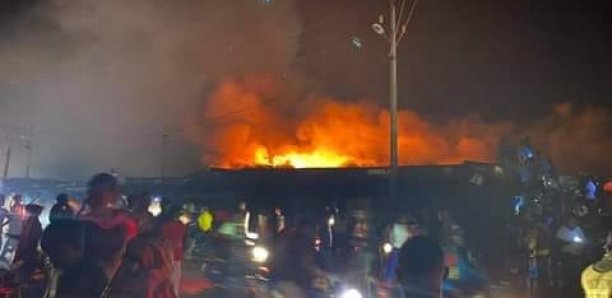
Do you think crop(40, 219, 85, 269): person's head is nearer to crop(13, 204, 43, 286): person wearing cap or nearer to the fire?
crop(13, 204, 43, 286): person wearing cap

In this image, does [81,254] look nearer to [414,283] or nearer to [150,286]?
[150,286]

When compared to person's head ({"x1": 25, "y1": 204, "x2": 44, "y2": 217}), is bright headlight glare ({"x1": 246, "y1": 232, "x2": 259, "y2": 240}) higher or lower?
lower

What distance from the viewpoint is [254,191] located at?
1984 cm

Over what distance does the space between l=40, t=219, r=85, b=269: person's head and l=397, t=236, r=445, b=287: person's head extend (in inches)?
96.4

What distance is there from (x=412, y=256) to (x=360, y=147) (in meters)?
33.4

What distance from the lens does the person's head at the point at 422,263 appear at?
14.8ft

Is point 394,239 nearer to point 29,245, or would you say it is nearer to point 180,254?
point 180,254

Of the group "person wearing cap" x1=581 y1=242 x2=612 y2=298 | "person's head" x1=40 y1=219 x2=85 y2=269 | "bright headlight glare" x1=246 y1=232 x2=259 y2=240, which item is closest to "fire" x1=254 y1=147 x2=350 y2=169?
"bright headlight glare" x1=246 y1=232 x2=259 y2=240

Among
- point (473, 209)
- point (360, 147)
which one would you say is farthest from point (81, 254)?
point (360, 147)

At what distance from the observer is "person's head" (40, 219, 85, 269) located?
500 cm

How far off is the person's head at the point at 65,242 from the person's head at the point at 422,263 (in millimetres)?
2448

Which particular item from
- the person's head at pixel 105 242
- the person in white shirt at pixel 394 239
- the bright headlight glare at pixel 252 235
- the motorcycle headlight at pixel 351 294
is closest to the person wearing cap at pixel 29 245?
A: the person's head at pixel 105 242

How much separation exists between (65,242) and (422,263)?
280cm

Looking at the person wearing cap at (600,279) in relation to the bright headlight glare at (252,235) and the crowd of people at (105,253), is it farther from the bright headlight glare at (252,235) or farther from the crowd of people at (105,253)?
the bright headlight glare at (252,235)
